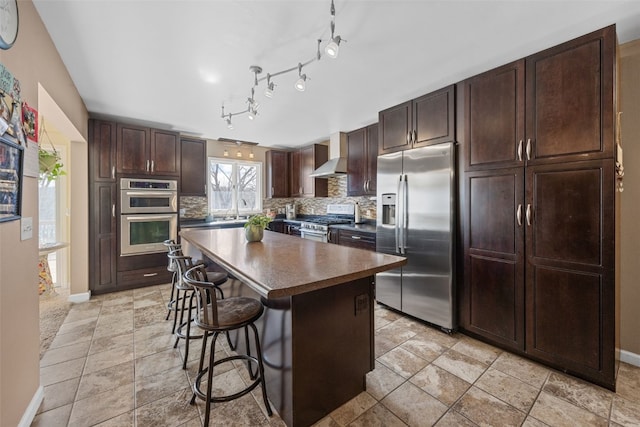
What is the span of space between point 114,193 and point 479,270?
4626 millimetres

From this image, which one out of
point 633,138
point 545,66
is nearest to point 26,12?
point 545,66

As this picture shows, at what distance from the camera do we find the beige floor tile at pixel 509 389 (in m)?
1.73

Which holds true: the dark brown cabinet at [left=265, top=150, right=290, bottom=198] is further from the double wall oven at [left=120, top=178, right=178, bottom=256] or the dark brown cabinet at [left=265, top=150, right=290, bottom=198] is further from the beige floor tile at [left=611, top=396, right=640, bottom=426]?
the beige floor tile at [left=611, top=396, right=640, bottom=426]

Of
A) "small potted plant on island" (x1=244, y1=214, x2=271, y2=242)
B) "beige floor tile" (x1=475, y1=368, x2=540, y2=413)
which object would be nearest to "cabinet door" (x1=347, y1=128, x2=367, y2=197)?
"small potted plant on island" (x1=244, y1=214, x2=271, y2=242)

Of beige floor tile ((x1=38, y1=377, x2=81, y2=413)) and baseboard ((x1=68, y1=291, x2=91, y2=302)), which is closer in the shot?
beige floor tile ((x1=38, y1=377, x2=81, y2=413))

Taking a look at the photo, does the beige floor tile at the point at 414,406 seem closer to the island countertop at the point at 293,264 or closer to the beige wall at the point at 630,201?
the island countertop at the point at 293,264

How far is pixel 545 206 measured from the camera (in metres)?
2.06

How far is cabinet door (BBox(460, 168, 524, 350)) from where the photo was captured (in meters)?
2.21

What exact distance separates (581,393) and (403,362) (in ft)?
3.76

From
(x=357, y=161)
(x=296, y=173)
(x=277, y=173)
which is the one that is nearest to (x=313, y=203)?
(x=296, y=173)

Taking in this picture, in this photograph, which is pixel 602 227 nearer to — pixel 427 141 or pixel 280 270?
pixel 427 141

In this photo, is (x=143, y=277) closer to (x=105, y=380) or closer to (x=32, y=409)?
(x=105, y=380)

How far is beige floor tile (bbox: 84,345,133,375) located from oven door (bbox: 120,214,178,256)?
75.5 inches

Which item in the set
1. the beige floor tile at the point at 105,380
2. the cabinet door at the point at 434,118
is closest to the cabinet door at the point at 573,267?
the cabinet door at the point at 434,118
